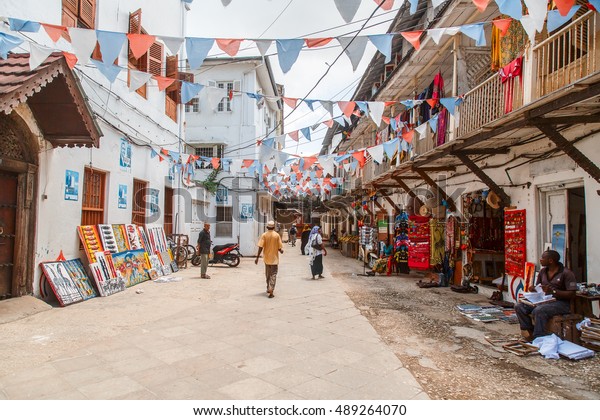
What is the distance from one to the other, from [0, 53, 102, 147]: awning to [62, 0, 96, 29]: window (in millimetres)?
1901

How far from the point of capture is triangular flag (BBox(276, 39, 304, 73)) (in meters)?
5.27

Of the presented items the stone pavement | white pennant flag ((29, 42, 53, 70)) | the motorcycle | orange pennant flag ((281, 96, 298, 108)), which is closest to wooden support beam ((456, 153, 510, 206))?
orange pennant flag ((281, 96, 298, 108))

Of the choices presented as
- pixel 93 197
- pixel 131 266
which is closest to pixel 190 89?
pixel 93 197

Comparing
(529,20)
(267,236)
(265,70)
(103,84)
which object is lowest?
(267,236)

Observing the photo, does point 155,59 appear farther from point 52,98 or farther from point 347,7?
point 347,7

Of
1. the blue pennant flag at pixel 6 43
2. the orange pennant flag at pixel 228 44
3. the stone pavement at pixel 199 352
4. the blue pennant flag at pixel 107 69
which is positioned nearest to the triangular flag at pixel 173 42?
the orange pennant flag at pixel 228 44

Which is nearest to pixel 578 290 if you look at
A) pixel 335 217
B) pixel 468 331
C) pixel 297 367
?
pixel 468 331

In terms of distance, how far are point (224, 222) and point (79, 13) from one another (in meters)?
13.2

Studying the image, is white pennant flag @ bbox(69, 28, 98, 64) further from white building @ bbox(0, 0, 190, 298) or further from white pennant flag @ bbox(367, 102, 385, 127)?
white pennant flag @ bbox(367, 102, 385, 127)

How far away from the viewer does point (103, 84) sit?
30.8 ft

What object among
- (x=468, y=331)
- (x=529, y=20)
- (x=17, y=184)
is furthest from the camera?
(x=17, y=184)

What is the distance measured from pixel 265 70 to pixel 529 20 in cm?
1836
